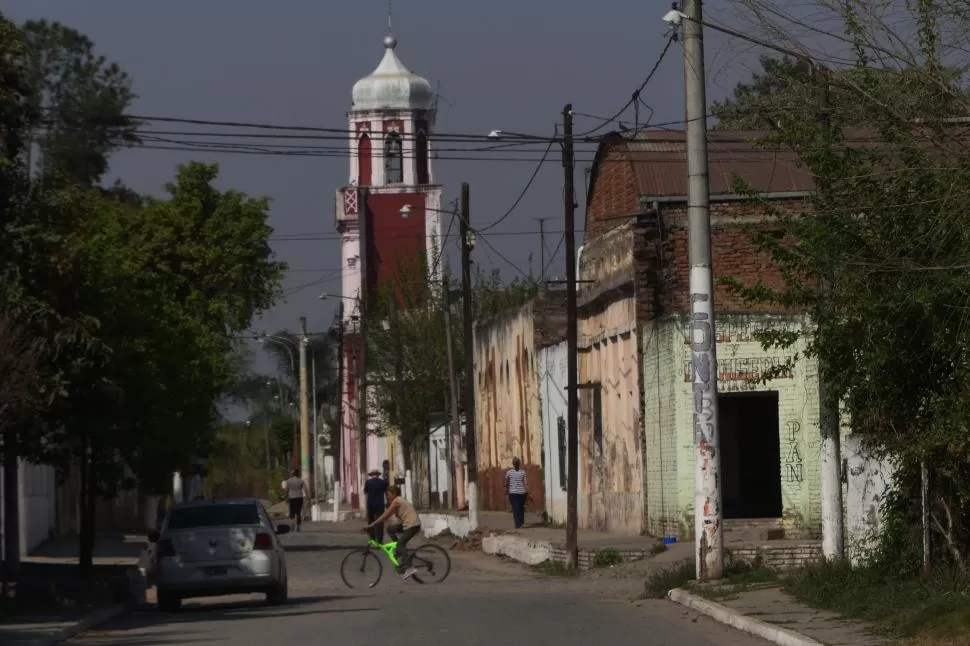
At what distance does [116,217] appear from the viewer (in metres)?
50.5

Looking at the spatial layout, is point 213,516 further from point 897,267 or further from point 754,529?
point 897,267

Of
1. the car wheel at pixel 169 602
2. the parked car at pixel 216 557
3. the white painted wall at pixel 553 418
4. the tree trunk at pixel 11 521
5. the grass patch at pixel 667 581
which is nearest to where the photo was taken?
the grass patch at pixel 667 581

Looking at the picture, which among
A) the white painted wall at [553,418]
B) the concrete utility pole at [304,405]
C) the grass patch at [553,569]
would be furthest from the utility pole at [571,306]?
the concrete utility pole at [304,405]

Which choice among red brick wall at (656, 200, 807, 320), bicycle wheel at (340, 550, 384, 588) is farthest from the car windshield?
red brick wall at (656, 200, 807, 320)

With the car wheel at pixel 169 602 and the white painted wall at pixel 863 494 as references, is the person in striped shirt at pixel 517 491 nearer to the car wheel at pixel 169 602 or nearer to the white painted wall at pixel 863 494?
the car wheel at pixel 169 602

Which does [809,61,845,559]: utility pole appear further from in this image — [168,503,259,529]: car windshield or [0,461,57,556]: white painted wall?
[0,461,57,556]: white painted wall

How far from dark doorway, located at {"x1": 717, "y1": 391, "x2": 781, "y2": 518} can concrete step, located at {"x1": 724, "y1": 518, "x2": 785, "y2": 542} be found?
352 cm

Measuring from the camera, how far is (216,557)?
24328 millimetres

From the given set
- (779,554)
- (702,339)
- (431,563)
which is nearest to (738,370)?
(779,554)

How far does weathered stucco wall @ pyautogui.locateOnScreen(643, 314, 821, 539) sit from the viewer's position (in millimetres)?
30438

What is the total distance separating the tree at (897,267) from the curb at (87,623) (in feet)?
27.7

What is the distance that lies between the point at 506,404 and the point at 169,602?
82.3ft

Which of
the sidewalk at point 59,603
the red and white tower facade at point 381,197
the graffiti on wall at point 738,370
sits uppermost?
the red and white tower facade at point 381,197

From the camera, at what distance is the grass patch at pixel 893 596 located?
586 inches
